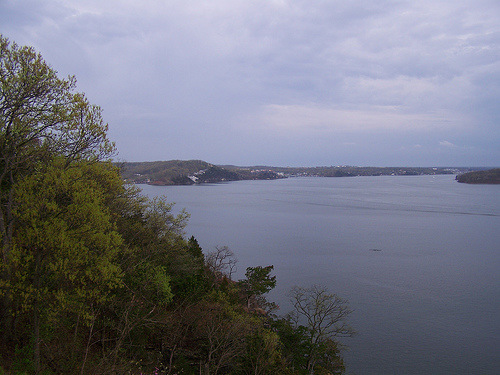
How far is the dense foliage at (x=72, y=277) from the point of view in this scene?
7.47 meters

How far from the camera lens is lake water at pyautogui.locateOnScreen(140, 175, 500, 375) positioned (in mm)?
15938

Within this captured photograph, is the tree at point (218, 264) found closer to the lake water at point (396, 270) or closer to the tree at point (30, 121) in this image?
the lake water at point (396, 270)

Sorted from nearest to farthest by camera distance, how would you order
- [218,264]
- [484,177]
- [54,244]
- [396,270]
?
[54,244]
[218,264]
[396,270]
[484,177]

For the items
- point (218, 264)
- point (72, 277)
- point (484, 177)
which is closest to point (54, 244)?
point (72, 277)

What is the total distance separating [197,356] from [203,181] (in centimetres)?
Answer: 13916

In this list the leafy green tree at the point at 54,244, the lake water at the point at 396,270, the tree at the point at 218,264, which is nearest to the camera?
the leafy green tree at the point at 54,244

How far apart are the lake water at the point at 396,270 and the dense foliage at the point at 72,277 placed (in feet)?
20.2

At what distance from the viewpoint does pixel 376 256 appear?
3120 centimetres

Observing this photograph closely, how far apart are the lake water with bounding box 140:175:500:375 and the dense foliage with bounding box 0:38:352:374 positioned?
6.15 m

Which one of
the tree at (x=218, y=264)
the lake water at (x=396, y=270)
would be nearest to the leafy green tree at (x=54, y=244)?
the tree at (x=218, y=264)

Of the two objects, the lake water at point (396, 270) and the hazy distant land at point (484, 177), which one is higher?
the hazy distant land at point (484, 177)

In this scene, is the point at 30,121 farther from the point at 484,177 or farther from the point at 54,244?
the point at 484,177

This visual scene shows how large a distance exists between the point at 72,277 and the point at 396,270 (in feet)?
83.8

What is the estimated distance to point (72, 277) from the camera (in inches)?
284
